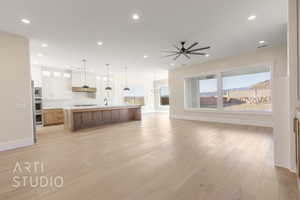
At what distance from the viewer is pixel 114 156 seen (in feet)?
9.32

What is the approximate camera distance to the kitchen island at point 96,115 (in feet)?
18.1

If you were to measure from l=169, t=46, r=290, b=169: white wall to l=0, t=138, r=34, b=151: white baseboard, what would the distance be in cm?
553

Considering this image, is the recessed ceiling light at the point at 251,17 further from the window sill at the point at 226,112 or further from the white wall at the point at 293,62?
the window sill at the point at 226,112

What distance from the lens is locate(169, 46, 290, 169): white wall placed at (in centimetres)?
226

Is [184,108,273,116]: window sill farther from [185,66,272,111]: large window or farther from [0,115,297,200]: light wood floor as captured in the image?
[0,115,297,200]: light wood floor

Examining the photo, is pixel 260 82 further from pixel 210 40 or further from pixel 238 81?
pixel 210 40

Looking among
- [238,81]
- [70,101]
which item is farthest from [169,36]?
[70,101]

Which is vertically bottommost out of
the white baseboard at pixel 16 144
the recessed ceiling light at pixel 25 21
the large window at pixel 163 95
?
the white baseboard at pixel 16 144

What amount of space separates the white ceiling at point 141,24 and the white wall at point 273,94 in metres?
0.74

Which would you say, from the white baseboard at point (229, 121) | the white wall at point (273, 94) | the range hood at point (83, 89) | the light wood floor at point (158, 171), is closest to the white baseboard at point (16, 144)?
the light wood floor at point (158, 171)

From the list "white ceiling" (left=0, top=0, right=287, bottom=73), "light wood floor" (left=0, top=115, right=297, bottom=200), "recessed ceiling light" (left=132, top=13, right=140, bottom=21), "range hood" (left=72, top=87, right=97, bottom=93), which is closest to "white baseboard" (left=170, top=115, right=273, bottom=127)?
"light wood floor" (left=0, top=115, right=297, bottom=200)

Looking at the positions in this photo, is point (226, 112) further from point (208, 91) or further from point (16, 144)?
point (16, 144)

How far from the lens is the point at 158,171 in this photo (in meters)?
2.22

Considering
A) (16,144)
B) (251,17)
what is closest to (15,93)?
(16,144)
